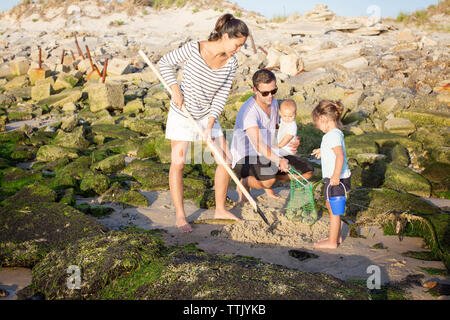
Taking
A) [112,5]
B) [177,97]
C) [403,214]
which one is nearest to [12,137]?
[177,97]

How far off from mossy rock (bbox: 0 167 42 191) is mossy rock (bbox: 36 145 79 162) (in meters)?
0.96

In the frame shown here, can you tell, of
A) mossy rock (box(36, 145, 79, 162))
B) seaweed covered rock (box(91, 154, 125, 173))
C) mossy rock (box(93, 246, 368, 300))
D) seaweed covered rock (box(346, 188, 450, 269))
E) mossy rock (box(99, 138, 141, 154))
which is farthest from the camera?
mossy rock (box(99, 138, 141, 154))

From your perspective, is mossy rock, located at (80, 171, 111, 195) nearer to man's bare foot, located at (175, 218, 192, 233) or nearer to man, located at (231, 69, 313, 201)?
man's bare foot, located at (175, 218, 192, 233)

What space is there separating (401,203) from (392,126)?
4.56 metres

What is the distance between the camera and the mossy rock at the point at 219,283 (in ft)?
7.61

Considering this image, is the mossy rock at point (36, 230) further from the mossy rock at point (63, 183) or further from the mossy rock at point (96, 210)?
the mossy rock at point (63, 183)

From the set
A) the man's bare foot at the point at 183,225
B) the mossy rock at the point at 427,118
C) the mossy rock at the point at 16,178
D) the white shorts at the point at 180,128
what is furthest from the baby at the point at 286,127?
the mossy rock at the point at 427,118

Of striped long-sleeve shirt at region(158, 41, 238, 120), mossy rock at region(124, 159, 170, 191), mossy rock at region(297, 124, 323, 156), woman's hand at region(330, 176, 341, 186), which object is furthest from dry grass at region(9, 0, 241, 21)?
woman's hand at region(330, 176, 341, 186)

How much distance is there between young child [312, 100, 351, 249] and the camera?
3.72 metres

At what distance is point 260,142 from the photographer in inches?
175

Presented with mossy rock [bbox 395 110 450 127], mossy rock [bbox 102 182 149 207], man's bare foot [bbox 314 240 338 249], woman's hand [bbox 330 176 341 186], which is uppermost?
mossy rock [bbox 395 110 450 127]

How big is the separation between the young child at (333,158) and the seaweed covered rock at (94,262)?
1791 mm

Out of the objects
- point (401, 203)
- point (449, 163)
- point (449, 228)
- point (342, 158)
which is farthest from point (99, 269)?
point (449, 163)
